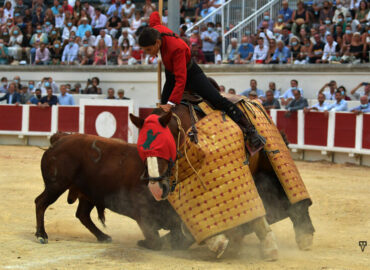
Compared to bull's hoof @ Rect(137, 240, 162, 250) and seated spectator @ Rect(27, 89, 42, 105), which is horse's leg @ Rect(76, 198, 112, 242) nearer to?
bull's hoof @ Rect(137, 240, 162, 250)

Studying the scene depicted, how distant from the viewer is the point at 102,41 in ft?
54.3

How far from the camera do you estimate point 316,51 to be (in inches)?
524

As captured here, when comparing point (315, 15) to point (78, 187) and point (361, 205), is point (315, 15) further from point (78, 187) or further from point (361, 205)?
point (78, 187)

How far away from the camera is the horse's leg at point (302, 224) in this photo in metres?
5.17

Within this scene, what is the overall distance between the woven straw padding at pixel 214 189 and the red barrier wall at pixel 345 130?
7168 mm

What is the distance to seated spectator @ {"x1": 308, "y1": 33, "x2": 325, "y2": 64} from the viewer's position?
13.1m

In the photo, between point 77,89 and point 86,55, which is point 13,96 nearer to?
point 77,89

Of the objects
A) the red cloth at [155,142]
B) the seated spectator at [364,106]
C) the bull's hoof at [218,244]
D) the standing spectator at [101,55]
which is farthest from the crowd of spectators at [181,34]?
the red cloth at [155,142]

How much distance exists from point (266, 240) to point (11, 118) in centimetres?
1158

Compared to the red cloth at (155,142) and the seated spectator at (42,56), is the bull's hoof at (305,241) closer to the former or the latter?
the red cloth at (155,142)

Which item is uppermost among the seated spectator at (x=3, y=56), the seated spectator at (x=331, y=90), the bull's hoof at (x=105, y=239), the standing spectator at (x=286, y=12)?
the standing spectator at (x=286, y=12)

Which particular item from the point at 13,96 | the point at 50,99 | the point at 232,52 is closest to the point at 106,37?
the point at 50,99

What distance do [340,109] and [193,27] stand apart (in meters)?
5.43

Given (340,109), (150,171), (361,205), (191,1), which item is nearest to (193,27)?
(191,1)
